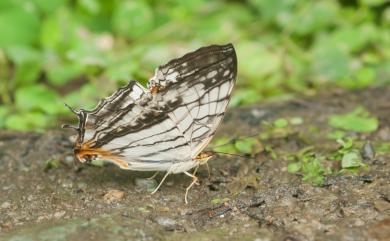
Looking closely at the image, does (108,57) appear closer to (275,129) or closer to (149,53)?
(149,53)

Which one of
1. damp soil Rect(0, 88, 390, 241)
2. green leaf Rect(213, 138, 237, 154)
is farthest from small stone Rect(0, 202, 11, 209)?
green leaf Rect(213, 138, 237, 154)

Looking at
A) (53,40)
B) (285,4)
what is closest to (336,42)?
(285,4)

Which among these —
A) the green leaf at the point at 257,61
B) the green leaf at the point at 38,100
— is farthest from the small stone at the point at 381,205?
the green leaf at the point at 38,100

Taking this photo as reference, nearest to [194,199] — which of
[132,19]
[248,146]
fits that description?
[248,146]

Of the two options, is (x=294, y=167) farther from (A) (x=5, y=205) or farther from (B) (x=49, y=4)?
(B) (x=49, y=4)

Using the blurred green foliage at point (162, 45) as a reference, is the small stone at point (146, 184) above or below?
below

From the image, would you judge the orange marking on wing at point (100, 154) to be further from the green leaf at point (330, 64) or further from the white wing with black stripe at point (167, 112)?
the green leaf at point (330, 64)
